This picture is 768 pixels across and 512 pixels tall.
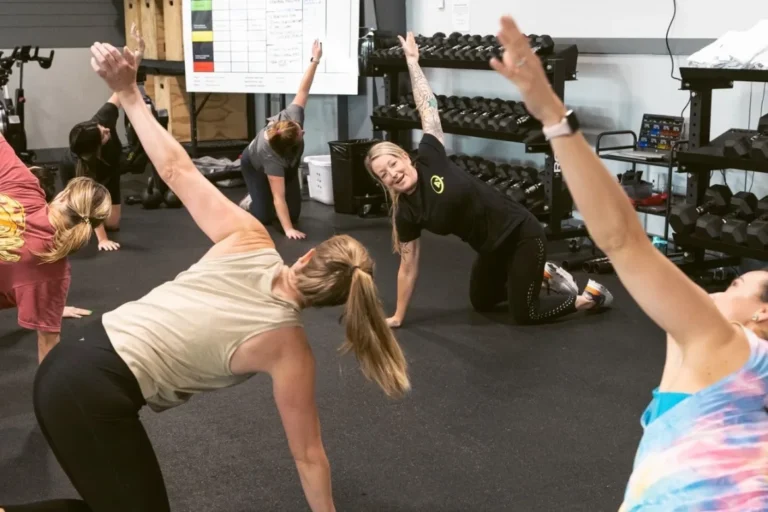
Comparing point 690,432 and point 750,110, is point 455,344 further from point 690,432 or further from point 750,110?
point 690,432

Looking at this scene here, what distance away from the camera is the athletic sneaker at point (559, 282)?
439 cm

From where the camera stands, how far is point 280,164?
229 inches

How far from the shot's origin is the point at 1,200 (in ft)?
9.77

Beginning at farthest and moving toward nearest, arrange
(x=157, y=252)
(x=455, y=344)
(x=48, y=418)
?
(x=157, y=252) < (x=455, y=344) < (x=48, y=418)

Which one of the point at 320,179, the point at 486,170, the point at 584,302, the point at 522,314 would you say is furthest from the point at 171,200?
the point at 584,302

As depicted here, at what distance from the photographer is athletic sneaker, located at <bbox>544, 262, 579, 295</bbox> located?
439cm

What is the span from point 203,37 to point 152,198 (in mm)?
1594

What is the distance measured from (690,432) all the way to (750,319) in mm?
284

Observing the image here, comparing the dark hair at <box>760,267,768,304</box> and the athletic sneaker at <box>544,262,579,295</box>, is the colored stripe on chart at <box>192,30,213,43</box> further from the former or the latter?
the dark hair at <box>760,267,768,304</box>

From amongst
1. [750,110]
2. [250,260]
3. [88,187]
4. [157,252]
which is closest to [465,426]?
[250,260]

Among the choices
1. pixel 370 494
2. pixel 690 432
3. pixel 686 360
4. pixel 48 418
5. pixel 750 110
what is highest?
pixel 750 110

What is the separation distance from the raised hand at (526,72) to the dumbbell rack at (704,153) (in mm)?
3247

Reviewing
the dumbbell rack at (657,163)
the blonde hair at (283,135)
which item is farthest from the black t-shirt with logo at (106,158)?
the dumbbell rack at (657,163)

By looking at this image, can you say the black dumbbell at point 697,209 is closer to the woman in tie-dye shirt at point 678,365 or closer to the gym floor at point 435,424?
the gym floor at point 435,424
